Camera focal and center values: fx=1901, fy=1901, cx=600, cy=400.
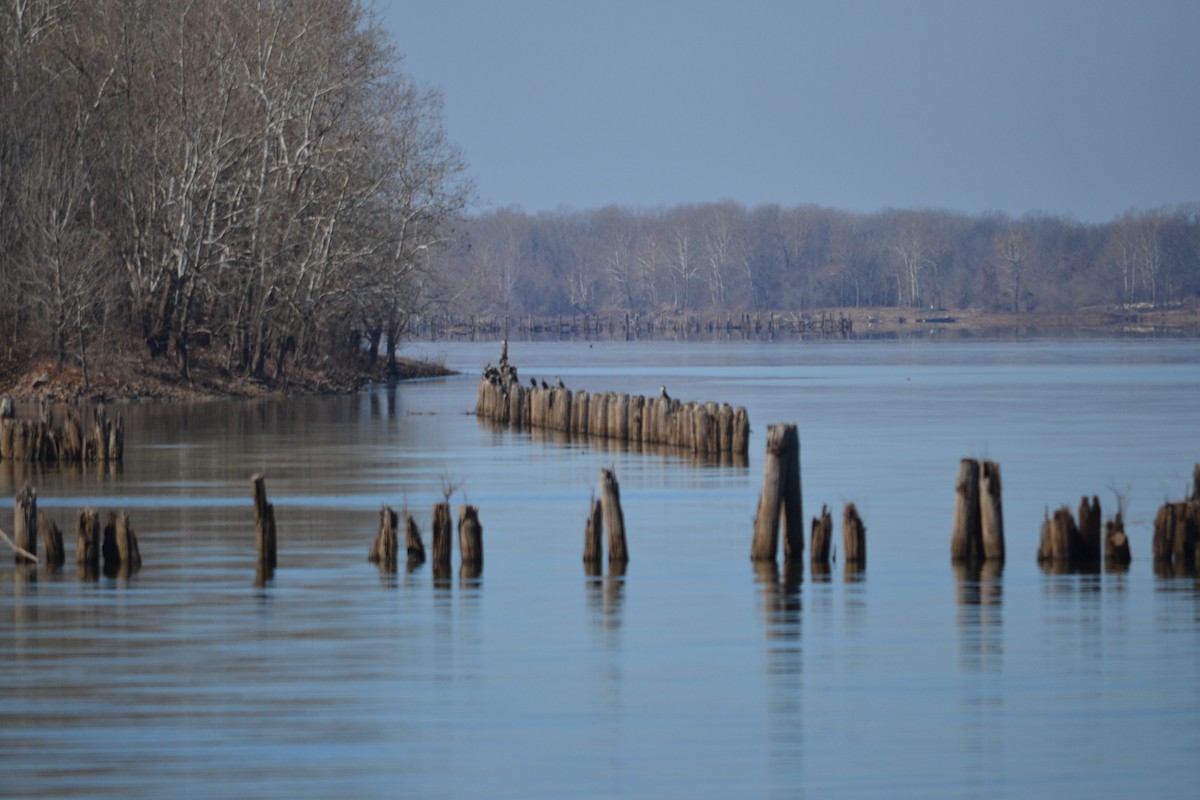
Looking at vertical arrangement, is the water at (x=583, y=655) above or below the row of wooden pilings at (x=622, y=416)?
below

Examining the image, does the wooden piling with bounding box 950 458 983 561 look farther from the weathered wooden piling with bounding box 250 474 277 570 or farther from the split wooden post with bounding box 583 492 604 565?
the weathered wooden piling with bounding box 250 474 277 570

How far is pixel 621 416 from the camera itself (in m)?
33.5

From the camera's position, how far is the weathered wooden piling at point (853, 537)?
1681cm

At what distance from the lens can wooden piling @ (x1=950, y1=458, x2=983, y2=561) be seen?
54.6ft

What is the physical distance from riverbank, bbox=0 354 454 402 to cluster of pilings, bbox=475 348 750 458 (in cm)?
756

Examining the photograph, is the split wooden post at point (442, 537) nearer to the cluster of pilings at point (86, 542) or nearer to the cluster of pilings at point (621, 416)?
the cluster of pilings at point (86, 542)

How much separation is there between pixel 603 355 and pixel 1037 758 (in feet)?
279

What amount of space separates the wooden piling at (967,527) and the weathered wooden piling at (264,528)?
20.0ft

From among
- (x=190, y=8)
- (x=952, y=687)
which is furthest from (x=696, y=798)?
(x=190, y=8)

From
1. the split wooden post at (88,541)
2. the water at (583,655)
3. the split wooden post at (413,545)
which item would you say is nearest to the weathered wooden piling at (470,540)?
the water at (583,655)

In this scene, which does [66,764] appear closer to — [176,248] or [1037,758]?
[1037,758]

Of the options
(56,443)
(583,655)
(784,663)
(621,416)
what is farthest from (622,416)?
(784,663)

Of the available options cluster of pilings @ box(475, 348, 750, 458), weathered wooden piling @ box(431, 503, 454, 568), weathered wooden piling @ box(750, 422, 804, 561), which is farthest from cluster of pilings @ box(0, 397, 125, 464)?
weathered wooden piling @ box(750, 422, 804, 561)

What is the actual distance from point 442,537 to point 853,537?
3.69 metres
